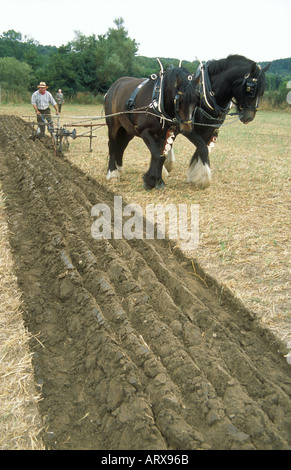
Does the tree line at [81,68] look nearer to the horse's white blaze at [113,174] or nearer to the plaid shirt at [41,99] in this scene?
the plaid shirt at [41,99]

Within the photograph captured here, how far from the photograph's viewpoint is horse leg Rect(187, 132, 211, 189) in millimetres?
6484

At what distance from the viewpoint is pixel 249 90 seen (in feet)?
19.1

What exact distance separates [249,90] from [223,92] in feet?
1.51

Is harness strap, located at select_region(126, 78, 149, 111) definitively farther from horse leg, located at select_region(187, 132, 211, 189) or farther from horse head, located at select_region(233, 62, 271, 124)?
horse head, located at select_region(233, 62, 271, 124)

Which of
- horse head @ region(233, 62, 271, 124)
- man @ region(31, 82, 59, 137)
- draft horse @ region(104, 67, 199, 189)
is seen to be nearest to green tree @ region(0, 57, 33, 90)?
man @ region(31, 82, 59, 137)

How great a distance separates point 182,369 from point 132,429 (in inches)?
23.0

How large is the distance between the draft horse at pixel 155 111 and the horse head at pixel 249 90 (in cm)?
74

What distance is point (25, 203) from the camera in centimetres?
593

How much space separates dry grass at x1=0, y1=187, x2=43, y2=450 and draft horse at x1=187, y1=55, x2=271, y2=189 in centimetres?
400

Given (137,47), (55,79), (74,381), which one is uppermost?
(137,47)

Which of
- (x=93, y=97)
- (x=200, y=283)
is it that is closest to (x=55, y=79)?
(x=93, y=97)

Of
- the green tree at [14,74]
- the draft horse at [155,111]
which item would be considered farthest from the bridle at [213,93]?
the green tree at [14,74]

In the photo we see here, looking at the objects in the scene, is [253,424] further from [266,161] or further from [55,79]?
[55,79]

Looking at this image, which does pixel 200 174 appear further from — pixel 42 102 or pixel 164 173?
pixel 42 102
